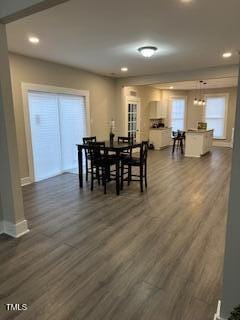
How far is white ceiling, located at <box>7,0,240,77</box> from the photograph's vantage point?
2613mm

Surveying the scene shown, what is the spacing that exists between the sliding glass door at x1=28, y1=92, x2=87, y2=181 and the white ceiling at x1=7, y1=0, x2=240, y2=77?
3.17 ft

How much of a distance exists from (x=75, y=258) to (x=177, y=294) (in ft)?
3.44

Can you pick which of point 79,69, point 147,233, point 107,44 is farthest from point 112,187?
point 79,69

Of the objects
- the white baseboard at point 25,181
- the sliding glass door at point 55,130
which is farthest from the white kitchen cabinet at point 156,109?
the white baseboard at point 25,181

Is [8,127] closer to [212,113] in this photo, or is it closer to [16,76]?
[16,76]

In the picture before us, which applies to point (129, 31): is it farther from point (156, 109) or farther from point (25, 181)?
point (156, 109)

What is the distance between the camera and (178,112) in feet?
36.6

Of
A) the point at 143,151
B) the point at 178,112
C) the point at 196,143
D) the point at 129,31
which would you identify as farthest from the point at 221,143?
the point at 129,31

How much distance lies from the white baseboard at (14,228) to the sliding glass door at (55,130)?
2409 mm

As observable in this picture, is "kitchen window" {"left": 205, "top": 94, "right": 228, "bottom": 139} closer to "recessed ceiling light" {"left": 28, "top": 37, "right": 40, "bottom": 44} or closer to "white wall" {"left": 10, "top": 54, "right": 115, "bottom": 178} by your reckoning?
"white wall" {"left": 10, "top": 54, "right": 115, "bottom": 178}

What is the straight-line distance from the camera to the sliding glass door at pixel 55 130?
16.4ft

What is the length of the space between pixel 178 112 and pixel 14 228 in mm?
9977

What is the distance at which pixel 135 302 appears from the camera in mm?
1762

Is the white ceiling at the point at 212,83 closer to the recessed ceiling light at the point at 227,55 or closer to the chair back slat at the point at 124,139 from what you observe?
the recessed ceiling light at the point at 227,55
